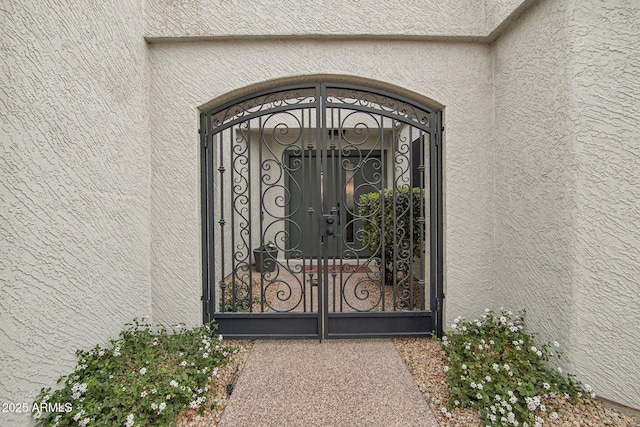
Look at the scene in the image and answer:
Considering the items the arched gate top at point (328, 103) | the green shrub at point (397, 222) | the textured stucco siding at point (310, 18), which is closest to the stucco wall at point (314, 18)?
the textured stucco siding at point (310, 18)

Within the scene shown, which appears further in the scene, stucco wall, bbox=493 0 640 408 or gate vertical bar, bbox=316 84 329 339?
gate vertical bar, bbox=316 84 329 339

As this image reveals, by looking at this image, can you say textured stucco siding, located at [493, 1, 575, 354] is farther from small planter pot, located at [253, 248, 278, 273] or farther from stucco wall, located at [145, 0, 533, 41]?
small planter pot, located at [253, 248, 278, 273]

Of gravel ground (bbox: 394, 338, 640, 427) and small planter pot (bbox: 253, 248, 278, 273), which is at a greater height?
small planter pot (bbox: 253, 248, 278, 273)

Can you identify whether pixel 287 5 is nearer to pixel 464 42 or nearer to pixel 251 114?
pixel 251 114

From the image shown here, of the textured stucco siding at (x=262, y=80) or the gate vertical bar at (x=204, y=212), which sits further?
the gate vertical bar at (x=204, y=212)

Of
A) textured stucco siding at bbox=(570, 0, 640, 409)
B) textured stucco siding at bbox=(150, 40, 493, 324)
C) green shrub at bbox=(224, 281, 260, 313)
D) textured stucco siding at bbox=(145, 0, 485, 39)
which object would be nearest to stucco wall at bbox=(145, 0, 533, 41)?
textured stucco siding at bbox=(145, 0, 485, 39)

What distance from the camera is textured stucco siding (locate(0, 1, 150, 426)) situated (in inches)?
79.8

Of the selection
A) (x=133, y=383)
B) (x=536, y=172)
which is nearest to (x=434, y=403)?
(x=536, y=172)

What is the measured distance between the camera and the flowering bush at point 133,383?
2.14 metres

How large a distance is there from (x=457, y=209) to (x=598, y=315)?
1.72 m

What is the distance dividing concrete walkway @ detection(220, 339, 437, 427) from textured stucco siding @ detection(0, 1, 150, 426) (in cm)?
171

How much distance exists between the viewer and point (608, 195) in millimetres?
2484

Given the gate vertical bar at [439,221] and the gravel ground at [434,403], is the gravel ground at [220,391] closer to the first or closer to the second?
the gravel ground at [434,403]

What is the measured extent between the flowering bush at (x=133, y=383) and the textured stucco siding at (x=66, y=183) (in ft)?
0.51
